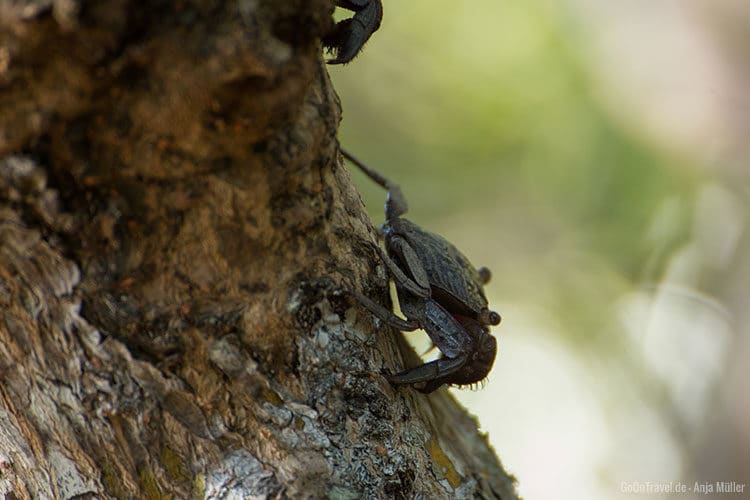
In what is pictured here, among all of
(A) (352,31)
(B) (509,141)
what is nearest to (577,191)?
(B) (509,141)

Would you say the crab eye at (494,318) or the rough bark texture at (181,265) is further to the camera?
the crab eye at (494,318)

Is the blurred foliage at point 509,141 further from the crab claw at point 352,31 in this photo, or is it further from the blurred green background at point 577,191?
the crab claw at point 352,31

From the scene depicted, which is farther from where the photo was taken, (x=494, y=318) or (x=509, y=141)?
(x=509, y=141)

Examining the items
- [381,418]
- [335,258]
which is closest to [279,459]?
[381,418]

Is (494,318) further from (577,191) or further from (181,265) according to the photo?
(577,191)

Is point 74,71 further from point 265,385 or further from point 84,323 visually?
point 265,385

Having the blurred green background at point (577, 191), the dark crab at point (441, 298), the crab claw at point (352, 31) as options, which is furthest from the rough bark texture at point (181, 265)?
the blurred green background at point (577, 191)

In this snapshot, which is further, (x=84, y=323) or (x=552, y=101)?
(x=552, y=101)
